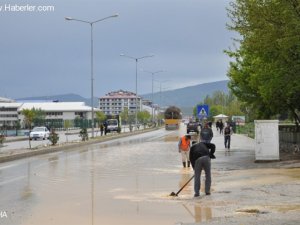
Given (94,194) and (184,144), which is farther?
(184,144)

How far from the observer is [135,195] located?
13.7 metres

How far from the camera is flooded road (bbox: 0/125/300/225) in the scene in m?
10.6

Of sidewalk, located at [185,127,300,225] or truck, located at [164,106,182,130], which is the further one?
truck, located at [164,106,182,130]

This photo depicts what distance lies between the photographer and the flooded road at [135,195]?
34.7 feet

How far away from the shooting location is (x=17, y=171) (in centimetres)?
2112

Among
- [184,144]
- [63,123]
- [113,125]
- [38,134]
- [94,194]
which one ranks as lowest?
[94,194]

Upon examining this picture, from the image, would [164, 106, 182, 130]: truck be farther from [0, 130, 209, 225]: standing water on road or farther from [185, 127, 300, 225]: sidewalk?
[185, 127, 300, 225]: sidewalk

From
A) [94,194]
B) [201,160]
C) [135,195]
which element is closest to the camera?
[201,160]

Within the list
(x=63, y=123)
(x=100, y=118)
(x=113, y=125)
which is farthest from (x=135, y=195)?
(x=100, y=118)

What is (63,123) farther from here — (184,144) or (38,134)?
(184,144)

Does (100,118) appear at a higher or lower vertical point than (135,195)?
higher

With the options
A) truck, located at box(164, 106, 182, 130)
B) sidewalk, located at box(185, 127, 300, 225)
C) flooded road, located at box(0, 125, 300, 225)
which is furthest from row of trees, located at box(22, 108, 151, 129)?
sidewalk, located at box(185, 127, 300, 225)

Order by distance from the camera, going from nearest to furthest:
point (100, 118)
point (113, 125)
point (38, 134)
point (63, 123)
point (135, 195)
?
point (135, 195), point (38, 134), point (113, 125), point (63, 123), point (100, 118)

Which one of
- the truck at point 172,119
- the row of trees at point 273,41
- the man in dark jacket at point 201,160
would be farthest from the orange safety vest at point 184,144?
the truck at point 172,119
